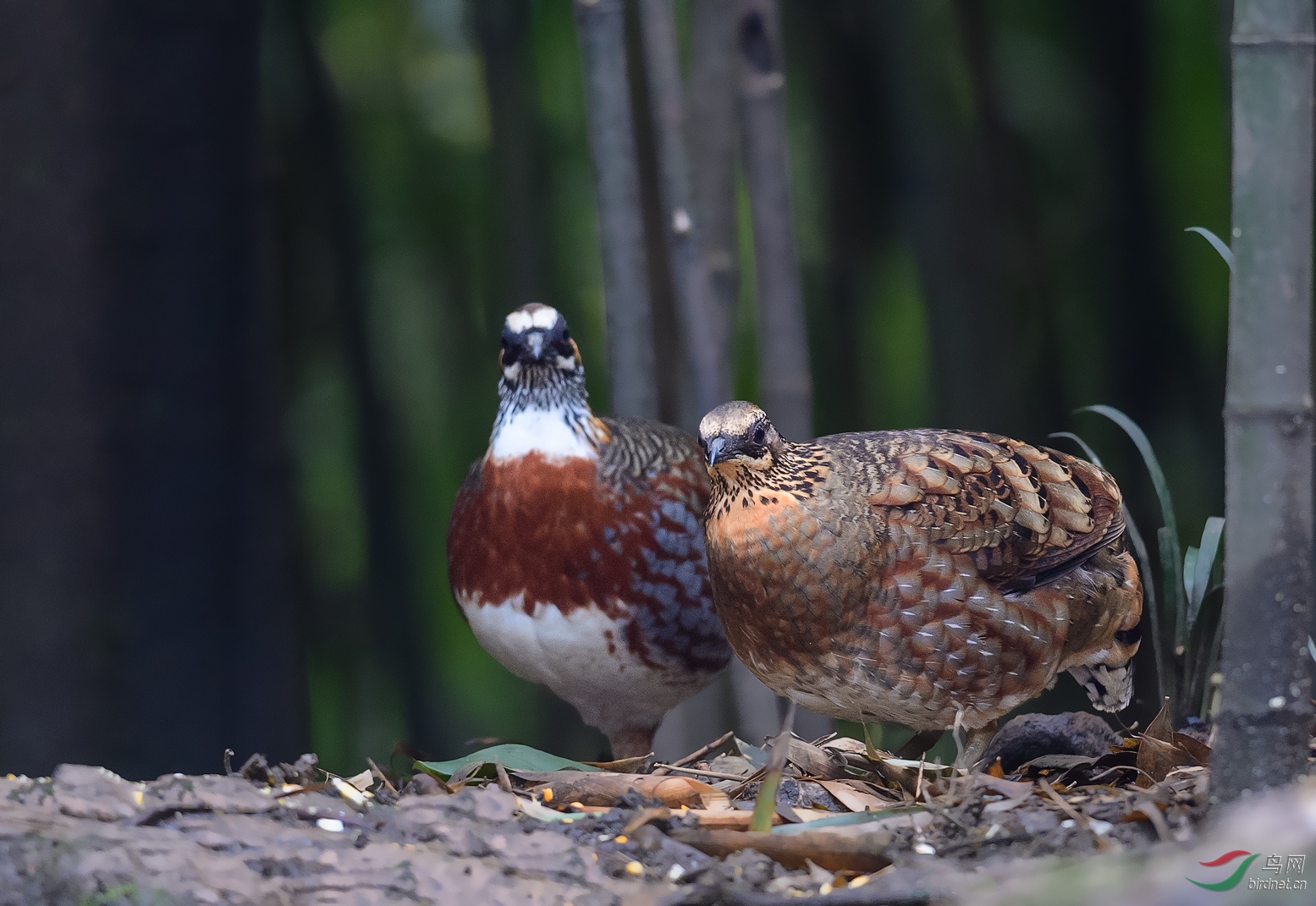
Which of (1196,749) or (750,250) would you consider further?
(750,250)

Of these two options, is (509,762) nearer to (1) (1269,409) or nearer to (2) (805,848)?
(2) (805,848)

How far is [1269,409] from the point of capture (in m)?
1.23

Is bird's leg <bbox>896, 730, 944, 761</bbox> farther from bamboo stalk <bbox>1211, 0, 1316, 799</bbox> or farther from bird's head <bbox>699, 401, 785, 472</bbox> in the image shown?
bamboo stalk <bbox>1211, 0, 1316, 799</bbox>

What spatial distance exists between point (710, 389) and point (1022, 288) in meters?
1.50

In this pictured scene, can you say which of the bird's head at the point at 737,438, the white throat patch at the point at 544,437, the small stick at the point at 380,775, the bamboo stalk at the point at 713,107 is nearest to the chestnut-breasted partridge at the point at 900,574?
the bird's head at the point at 737,438

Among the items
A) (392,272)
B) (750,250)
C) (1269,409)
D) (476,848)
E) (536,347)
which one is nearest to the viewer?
(1269,409)

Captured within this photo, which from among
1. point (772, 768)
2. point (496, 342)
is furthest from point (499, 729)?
point (772, 768)

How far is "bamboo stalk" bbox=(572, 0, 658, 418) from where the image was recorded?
2.37m

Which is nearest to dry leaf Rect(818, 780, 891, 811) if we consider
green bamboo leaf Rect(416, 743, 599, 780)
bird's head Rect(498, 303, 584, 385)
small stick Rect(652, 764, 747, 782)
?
small stick Rect(652, 764, 747, 782)

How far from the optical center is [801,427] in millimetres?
2404

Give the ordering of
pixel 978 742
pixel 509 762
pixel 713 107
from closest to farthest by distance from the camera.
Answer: pixel 509 762
pixel 978 742
pixel 713 107

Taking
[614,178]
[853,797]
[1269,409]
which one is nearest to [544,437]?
[614,178]

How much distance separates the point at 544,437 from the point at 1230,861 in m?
1.46

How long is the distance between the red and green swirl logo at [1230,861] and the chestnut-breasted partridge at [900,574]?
32.1 inches
